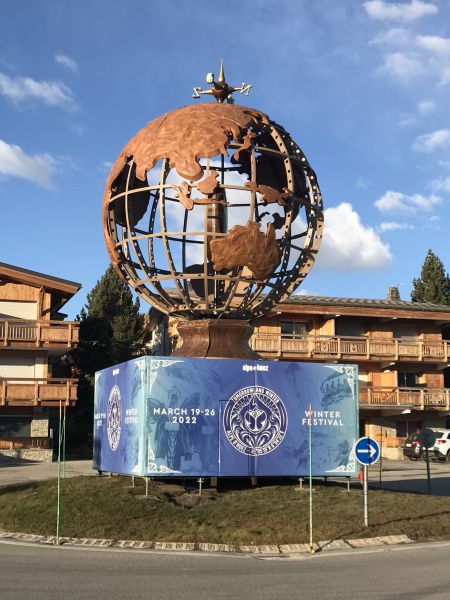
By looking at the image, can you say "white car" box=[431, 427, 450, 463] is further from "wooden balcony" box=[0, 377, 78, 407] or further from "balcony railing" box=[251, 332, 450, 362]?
"wooden balcony" box=[0, 377, 78, 407]

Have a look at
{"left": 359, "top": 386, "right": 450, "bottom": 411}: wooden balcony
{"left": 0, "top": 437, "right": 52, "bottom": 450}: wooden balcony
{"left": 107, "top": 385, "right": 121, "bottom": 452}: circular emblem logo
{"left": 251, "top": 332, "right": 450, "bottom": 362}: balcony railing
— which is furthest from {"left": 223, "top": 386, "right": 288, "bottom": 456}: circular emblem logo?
{"left": 359, "top": 386, "right": 450, "bottom": 411}: wooden balcony

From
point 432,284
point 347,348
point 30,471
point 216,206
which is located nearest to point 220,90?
point 216,206

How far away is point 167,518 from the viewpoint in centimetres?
1355

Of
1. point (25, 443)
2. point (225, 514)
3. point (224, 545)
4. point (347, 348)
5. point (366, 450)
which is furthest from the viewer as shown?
point (347, 348)

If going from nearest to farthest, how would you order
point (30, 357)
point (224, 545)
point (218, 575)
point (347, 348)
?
1. point (218, 575)
2. point (224, 545)
3. point (30, 357)
4. point (347, 348)

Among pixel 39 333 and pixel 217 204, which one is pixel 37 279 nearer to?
pixel 39 333

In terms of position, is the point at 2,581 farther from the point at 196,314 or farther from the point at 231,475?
the point at 196,314

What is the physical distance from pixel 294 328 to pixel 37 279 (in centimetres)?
1493

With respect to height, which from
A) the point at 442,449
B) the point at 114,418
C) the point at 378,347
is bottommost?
the point at 442,449

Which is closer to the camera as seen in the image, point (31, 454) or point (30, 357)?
point (31, 454)

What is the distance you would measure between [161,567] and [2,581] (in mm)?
2173

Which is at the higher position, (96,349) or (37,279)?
(37,279)

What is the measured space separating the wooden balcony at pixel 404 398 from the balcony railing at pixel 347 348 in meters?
2.07

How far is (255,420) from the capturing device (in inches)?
643
